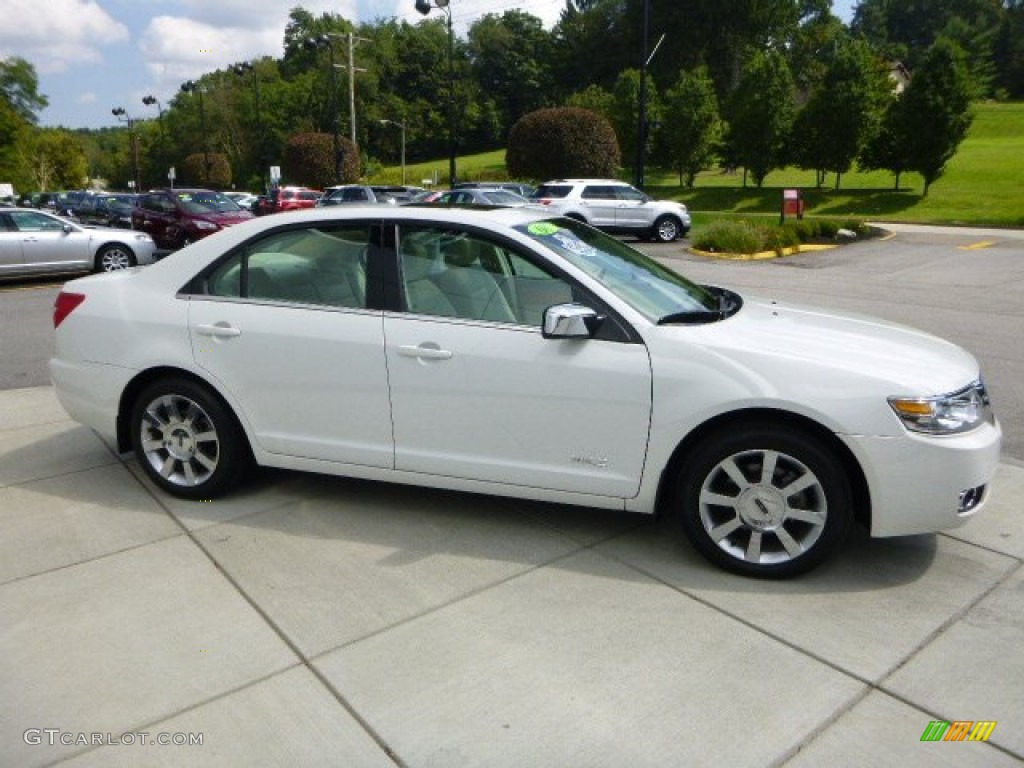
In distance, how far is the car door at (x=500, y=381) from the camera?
11.6ft

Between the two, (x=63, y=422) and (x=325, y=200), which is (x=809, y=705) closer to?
(x=63, y=422)

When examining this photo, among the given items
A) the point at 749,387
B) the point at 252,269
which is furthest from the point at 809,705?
the point at 252,269

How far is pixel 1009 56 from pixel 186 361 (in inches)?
4313

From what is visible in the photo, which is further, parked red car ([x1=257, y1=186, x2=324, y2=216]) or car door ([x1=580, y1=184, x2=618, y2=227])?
parked red car ([x1=257, y1=186, x2=324, y2=216])

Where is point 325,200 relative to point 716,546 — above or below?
above

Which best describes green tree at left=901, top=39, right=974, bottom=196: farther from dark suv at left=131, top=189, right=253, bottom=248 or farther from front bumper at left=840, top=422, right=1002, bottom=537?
front bumper at left=840, top=422, right=1002, bottom=537

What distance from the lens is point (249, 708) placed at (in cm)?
272

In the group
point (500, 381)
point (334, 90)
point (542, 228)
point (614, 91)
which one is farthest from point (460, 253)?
point (614, 91)

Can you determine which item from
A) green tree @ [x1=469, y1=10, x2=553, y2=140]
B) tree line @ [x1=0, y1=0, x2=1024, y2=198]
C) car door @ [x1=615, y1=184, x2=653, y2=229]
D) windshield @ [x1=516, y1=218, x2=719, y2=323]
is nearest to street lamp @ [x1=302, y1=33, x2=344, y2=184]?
tree line @ [x1=0, y1=0, x2=1024, y2=198]

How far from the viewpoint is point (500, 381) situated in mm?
3645

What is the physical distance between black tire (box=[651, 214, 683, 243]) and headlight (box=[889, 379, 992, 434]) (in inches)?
792

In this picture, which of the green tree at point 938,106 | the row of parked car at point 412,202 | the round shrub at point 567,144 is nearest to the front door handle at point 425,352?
the row of parked car at point 412,202

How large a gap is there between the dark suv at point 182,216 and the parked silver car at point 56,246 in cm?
261

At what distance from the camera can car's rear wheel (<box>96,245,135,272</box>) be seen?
49.5 ft
